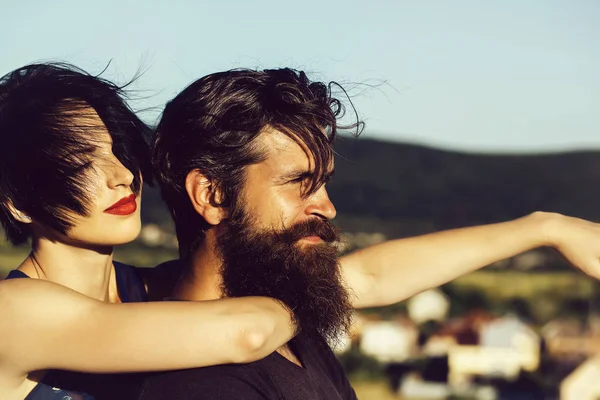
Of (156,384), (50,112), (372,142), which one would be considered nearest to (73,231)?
(50,112)

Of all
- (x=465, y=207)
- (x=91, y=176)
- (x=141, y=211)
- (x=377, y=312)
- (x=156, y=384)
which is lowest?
(x=465, y=207)

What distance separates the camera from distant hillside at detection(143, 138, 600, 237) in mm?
65625

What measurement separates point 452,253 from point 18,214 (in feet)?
4.97

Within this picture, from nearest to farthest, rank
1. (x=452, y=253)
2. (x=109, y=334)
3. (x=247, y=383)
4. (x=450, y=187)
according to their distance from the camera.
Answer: (x=109, y=334)
(x=247, y=383)
(x=452, y=253)
(x=450, y=187)

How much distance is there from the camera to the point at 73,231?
2783 millimetres

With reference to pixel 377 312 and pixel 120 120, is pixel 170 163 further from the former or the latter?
pixel 377 312

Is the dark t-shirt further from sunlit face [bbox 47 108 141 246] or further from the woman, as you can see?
sunlit face [bbox 47 108 141 246]

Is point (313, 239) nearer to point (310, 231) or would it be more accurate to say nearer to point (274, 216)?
point (310, 231)

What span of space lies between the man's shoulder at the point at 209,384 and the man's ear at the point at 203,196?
59 cm

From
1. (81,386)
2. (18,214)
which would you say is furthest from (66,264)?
(81,386)

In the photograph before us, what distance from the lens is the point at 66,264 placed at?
286 cm

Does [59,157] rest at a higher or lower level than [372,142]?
higher

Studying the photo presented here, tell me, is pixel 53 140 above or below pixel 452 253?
above

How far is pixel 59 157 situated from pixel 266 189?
26.1 inches
